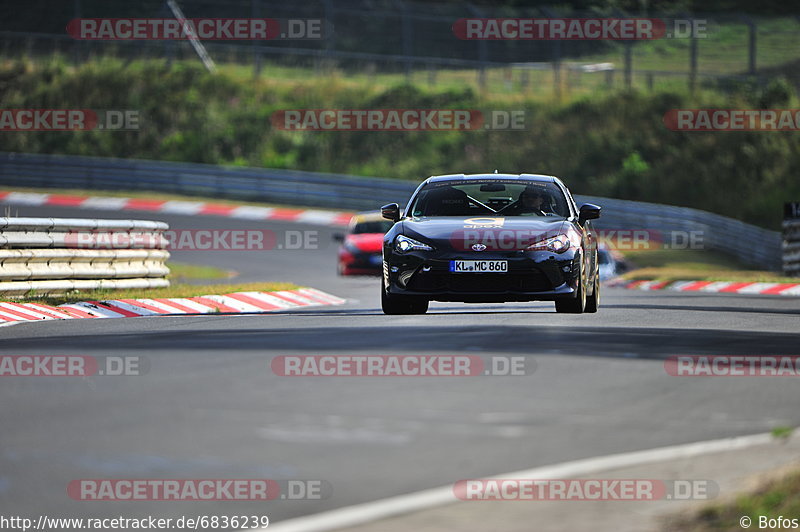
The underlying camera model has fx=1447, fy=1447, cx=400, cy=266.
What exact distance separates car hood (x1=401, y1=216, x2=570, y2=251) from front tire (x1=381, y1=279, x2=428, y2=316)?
0.65 meters

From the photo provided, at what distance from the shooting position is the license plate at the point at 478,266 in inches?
536

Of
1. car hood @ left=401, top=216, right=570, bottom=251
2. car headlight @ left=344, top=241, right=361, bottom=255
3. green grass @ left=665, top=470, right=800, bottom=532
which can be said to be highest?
car hood @ left=401, top=216, right=570, bottom=251

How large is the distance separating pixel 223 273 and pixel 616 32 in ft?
68.3

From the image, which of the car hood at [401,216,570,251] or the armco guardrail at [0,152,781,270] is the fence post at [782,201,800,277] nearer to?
the armco guardrail at [0,152,781,270]

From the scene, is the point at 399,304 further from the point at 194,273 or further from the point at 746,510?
the point at 194,273

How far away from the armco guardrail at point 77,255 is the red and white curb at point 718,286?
8.90m

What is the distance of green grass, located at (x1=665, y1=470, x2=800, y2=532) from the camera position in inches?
206

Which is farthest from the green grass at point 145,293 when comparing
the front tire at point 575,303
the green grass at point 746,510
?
the green grass at point 746,510

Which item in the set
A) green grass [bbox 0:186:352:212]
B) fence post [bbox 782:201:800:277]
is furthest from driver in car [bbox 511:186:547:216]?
green grass [bbox 0:186:352:212]

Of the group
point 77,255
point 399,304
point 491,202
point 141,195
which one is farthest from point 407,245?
point 141,195

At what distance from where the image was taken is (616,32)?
43250 millimetres

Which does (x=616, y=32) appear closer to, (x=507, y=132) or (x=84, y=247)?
(x=507, y=132)

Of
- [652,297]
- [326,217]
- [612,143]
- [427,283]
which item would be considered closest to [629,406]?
[427,283]

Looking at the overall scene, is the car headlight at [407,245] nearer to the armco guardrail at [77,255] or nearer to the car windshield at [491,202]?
the car windshield at [491,202]
